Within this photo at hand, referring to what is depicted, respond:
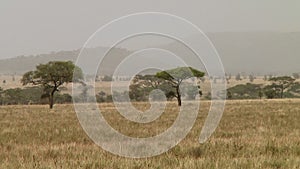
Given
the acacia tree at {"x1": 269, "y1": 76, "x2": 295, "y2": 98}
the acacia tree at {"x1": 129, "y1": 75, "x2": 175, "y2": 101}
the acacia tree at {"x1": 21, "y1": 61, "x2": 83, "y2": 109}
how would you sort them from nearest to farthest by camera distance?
the acacia tree at {"x1": 21, "y1": 61, "x2": 83, "y2": 109} → the acacia tree at {"x1": 129, "y1": 75, "x2": 175, "y2": 101} → the acacia tree at {"x1": 269, "y1": 76, "x2": 295, "y2": 98}

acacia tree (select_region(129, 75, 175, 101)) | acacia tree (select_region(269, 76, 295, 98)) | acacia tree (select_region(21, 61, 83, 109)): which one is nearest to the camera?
acacia tree (select_region(21, 61, 83, 109))

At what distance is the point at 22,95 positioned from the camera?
9481 cm

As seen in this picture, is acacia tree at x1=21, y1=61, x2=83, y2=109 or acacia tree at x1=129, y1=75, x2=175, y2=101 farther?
acacia tree at x1=129, y1=75, x2=175, y2=101

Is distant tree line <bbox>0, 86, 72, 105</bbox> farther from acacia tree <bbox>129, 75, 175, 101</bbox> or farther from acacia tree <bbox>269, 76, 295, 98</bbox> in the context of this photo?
acacia tree <bbox>269, 76, 295, 98</bbox>

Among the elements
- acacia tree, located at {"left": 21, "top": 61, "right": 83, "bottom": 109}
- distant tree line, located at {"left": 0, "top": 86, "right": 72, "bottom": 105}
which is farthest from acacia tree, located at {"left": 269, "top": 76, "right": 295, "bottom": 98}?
acacia tree, located at {"left": 21, "top": 61, "right": 83, "bottom": 109}

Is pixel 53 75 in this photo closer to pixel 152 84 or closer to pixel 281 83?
pixel 152 84

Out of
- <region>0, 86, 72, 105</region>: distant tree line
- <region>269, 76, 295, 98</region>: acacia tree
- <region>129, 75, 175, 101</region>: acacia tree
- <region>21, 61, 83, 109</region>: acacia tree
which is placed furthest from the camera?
<region>269, 76, 295, 98</region>: acacia tree

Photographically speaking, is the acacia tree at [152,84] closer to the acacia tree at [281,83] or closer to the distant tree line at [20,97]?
the distant tree line at [20,97]

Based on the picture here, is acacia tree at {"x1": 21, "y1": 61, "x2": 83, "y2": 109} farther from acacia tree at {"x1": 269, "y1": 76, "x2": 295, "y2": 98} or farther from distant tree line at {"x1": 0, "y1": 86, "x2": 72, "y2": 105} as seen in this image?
acacia tree at {"x1": 269, "y1": 76, "x2": 295, "y2": 98}

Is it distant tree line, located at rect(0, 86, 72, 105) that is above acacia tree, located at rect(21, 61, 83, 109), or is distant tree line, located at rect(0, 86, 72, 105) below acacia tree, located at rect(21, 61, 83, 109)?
below

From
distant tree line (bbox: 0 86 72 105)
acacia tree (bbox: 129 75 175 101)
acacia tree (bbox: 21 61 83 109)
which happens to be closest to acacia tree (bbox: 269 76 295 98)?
acacia tree (bbox: 129 75 175 101)

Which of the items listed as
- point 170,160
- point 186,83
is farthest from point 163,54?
point 186,83

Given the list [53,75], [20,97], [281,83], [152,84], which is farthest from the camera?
[281,83]

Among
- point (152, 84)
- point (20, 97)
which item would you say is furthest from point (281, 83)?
point (20, 97)
